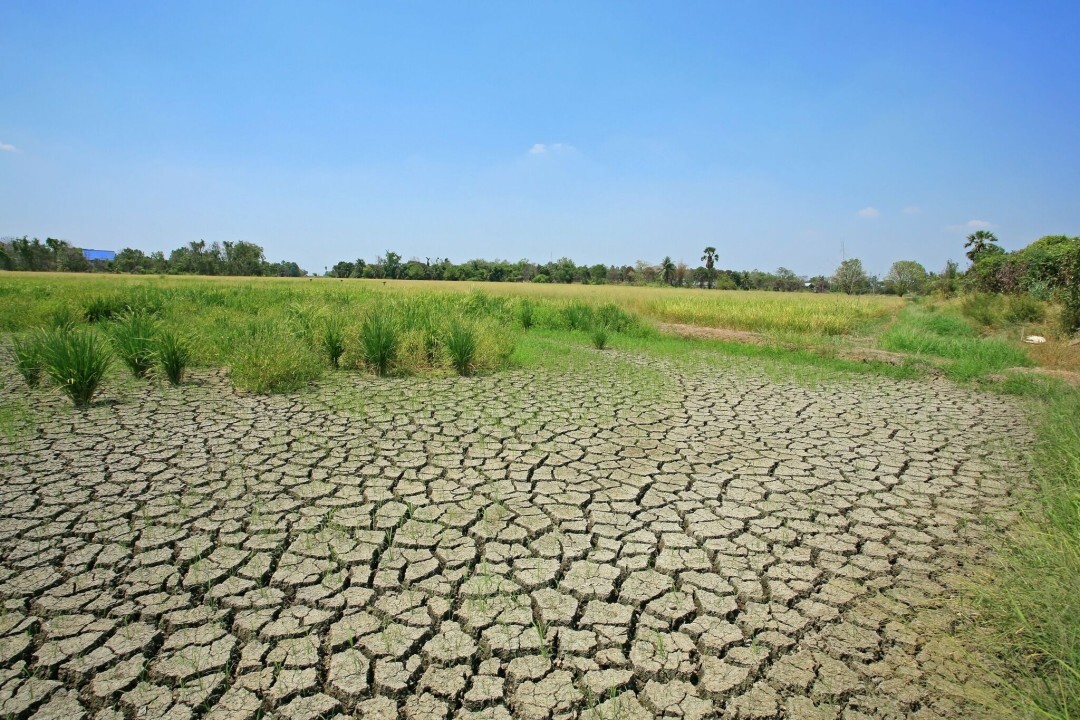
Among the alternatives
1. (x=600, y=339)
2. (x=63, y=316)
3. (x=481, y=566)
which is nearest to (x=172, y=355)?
(x=481, y=566)

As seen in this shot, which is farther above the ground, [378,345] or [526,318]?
[526,318]

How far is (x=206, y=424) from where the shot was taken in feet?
17.5

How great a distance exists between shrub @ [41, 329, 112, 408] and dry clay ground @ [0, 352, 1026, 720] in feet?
1.11

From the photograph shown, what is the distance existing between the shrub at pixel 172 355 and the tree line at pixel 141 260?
5464cm

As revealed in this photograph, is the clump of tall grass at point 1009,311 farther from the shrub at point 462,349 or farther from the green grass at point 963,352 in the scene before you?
the shrub at point 462,349

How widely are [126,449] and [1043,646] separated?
6178mm

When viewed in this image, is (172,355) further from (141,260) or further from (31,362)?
(141,260)

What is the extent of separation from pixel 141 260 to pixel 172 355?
64950mm

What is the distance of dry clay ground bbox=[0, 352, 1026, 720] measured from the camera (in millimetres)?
2062

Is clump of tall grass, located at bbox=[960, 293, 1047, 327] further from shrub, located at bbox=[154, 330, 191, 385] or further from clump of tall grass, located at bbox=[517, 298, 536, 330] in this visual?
shrub, located at bbox=[154, 330, 191, 385]

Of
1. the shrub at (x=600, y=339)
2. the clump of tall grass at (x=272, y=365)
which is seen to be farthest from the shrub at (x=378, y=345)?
the shrub at (x=600, y=339)

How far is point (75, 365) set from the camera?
5816mm

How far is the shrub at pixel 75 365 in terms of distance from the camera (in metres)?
5.80

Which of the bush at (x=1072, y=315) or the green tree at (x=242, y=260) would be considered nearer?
the bush at (x=1072, y=315)
